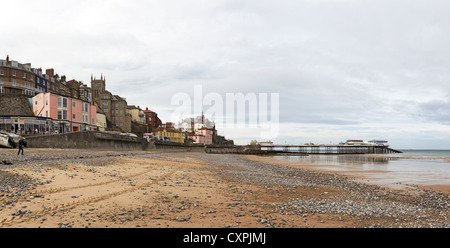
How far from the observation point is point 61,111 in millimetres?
58000

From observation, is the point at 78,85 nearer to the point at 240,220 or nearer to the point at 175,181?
the point at 175,181

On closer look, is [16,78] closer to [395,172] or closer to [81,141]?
[81,141]

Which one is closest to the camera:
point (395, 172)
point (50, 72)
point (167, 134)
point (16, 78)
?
point (395, 172)

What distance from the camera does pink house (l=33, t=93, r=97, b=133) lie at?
5653 cm

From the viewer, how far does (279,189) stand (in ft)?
47.8

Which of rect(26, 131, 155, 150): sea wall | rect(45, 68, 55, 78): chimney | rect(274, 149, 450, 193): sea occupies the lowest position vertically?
rect(274, 149, 450, 193): sea

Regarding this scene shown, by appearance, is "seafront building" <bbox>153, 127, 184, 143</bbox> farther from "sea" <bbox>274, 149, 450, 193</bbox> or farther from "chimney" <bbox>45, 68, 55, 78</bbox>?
"sea" <bbox>274, 149, 450, 193</bbox>

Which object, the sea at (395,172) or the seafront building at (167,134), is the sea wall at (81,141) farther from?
the seafront building at (167,134)

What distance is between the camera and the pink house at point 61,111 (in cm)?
5653

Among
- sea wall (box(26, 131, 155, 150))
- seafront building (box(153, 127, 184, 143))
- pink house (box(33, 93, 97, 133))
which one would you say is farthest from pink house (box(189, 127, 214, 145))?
sea wall (box(26, 131, 155, 150))

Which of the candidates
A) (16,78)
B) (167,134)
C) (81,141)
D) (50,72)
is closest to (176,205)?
(81,141)

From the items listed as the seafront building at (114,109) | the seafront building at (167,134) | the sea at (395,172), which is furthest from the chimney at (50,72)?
the sea at (395,172)

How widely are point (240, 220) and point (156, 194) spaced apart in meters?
4.23
